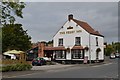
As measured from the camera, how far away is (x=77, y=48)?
177 ft

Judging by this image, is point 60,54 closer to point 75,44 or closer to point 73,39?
point 75,44

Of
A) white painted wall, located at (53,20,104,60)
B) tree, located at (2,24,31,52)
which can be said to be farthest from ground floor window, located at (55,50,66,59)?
tree, located at (2,24,31,52)

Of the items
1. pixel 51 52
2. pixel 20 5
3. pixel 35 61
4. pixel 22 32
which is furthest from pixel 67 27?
pixel 20 5

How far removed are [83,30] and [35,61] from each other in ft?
41.6

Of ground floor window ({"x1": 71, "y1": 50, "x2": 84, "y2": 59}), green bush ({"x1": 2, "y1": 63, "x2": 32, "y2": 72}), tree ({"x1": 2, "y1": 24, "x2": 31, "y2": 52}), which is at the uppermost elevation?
tree ({"x1": 2, "y1": 24, "x2": 31, "y2": 52})

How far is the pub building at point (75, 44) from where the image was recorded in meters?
53.8

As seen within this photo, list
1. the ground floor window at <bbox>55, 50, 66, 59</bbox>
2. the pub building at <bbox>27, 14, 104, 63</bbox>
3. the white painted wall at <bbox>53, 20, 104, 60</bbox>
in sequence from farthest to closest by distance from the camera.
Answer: the ground floor window at <bbox>55, 50, 66, 59</bbox>
the white painted wall at <bbox>53, 20, 104, 60</bbox>
the pub building at <bbox>27, 14, 104, 63</bbox>

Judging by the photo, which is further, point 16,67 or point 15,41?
point 15,41

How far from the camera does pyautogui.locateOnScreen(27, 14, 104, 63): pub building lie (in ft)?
177

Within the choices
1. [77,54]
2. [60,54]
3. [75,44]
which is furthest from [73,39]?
[60,54]

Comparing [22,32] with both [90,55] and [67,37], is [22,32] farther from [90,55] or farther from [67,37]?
[90,55]

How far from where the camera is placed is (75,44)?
181 feet

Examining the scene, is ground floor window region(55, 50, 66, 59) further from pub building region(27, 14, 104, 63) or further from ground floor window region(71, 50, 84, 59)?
ground floor window region(71, 50, 84, 59)

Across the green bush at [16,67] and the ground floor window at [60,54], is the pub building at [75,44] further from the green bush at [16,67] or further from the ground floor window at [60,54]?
the green bush at [16,67]
